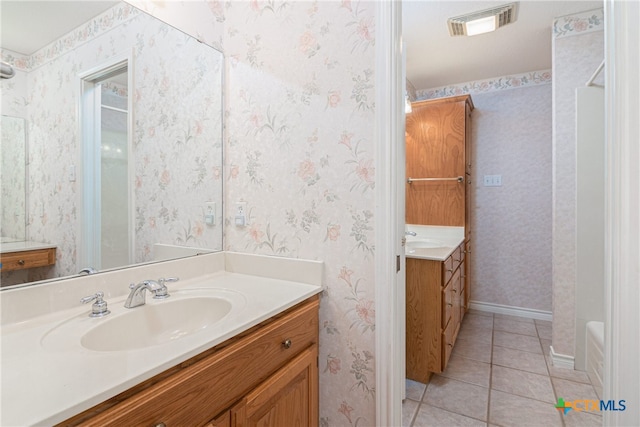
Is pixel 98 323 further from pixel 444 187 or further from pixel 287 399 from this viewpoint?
pixel 444 187

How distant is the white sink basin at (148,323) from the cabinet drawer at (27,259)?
0.20 m

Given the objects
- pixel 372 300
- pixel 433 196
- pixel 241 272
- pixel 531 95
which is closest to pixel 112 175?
pixel 241 272

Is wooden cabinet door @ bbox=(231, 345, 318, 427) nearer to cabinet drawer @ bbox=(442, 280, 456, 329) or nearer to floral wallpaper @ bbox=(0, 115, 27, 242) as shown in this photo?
floral wallpaper @ bbox=(0, 115, 27, 242)

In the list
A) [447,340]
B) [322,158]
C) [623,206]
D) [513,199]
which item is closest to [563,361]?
[447,340]

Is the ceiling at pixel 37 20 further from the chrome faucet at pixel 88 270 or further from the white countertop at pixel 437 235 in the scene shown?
the white countertop at pixel 437 235

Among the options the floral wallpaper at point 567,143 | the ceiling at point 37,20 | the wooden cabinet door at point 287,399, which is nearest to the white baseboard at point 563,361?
the floral wallpaper at point 567,143

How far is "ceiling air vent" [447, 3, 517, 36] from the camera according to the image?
1.97m

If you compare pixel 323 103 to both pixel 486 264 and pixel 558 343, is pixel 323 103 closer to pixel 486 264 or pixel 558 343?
pixel 558 343

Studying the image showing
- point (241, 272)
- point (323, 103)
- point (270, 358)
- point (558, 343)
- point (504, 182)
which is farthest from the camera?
point (504, 182)

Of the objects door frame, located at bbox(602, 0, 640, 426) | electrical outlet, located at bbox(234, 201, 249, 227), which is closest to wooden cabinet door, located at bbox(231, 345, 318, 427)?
electrical outlet, located at bbox(234, 201, 249, 227)

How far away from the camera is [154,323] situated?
99cm

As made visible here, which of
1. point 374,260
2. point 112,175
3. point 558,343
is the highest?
point 112,175

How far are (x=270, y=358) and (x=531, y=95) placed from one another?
3.39 metres

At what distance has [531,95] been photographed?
2947 millimetres
